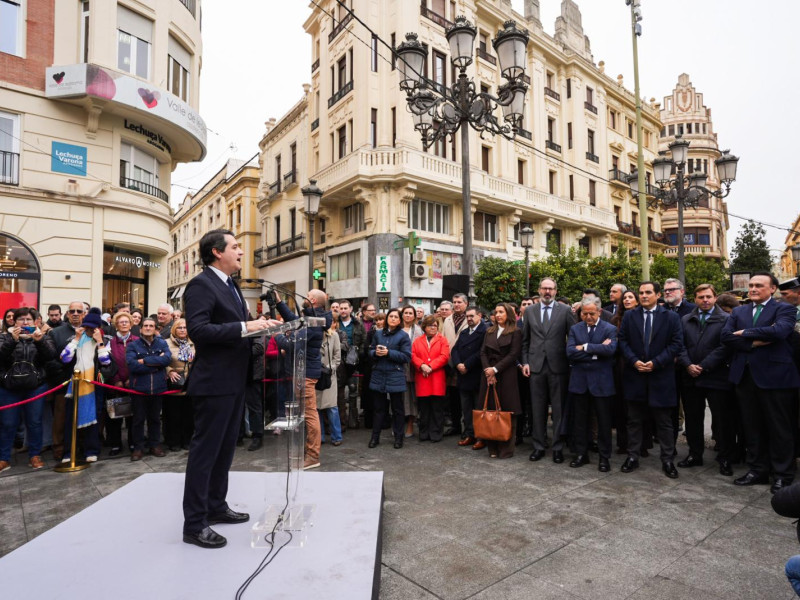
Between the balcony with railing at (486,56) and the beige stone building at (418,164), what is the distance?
79mm

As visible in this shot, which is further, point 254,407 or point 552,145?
point 552,145

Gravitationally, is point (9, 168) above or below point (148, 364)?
above

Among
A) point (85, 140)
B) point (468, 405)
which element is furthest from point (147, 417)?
point (85, 140)

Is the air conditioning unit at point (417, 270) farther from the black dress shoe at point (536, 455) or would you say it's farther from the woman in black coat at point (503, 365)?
the black dress shoe at point (536, 455)

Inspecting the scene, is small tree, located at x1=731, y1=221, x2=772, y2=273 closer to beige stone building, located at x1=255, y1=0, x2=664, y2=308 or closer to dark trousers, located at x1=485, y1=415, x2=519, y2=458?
beige stone building, located at x1=255, y1=0, x2=664, y2=308

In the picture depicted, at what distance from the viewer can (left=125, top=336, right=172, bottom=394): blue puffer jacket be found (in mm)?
6359

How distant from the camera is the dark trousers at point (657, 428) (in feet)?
17.8

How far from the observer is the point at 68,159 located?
13055 millimetres

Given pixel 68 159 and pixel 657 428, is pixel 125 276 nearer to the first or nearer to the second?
pixel 68 159

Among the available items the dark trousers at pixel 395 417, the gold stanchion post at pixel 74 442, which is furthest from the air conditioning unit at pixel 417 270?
the gold stanchion post at pixel 74 442

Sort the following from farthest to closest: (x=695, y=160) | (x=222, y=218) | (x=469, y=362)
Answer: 1. (x=695, y=160)
2. (x=222, y=218)
3. (x=469, y=362)

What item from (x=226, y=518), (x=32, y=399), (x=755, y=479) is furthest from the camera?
(x=32, y=399)

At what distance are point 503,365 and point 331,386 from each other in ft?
7.80

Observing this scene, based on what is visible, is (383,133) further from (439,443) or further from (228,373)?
(228,373)
